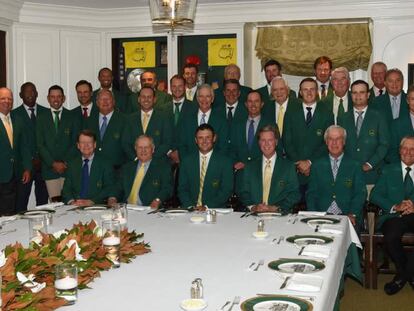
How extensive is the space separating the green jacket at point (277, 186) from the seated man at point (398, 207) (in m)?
0.64

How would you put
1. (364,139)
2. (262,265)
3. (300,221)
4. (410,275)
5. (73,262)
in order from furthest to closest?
(364,139) < (410,275) < (300,221) < (262,265) < (73,262)

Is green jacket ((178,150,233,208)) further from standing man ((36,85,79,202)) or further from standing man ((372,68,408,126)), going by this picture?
standing man ((372,68,408,126))

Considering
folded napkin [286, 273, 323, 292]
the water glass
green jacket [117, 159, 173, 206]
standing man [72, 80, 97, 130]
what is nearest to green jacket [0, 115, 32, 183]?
standing man [72, 80, 97, 130]

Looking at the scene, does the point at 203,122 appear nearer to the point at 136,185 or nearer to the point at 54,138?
the point at 136,185

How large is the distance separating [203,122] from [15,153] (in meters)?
1.79

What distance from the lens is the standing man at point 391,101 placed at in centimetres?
554

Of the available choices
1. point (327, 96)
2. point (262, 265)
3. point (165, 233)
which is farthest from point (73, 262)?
point (327, 96)

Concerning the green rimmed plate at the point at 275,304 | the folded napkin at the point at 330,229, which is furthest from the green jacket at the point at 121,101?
the green rimmed plate at the point at 275,304

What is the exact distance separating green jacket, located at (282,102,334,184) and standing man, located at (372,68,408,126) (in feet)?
1.65

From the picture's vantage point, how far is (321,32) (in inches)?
288

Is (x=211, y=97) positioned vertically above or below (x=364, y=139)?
above

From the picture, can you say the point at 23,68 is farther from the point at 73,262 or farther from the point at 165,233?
the point at 73,262

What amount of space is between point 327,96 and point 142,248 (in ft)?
10.7

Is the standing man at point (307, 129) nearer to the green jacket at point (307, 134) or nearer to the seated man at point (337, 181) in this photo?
the green jacket at point (307, 134)
